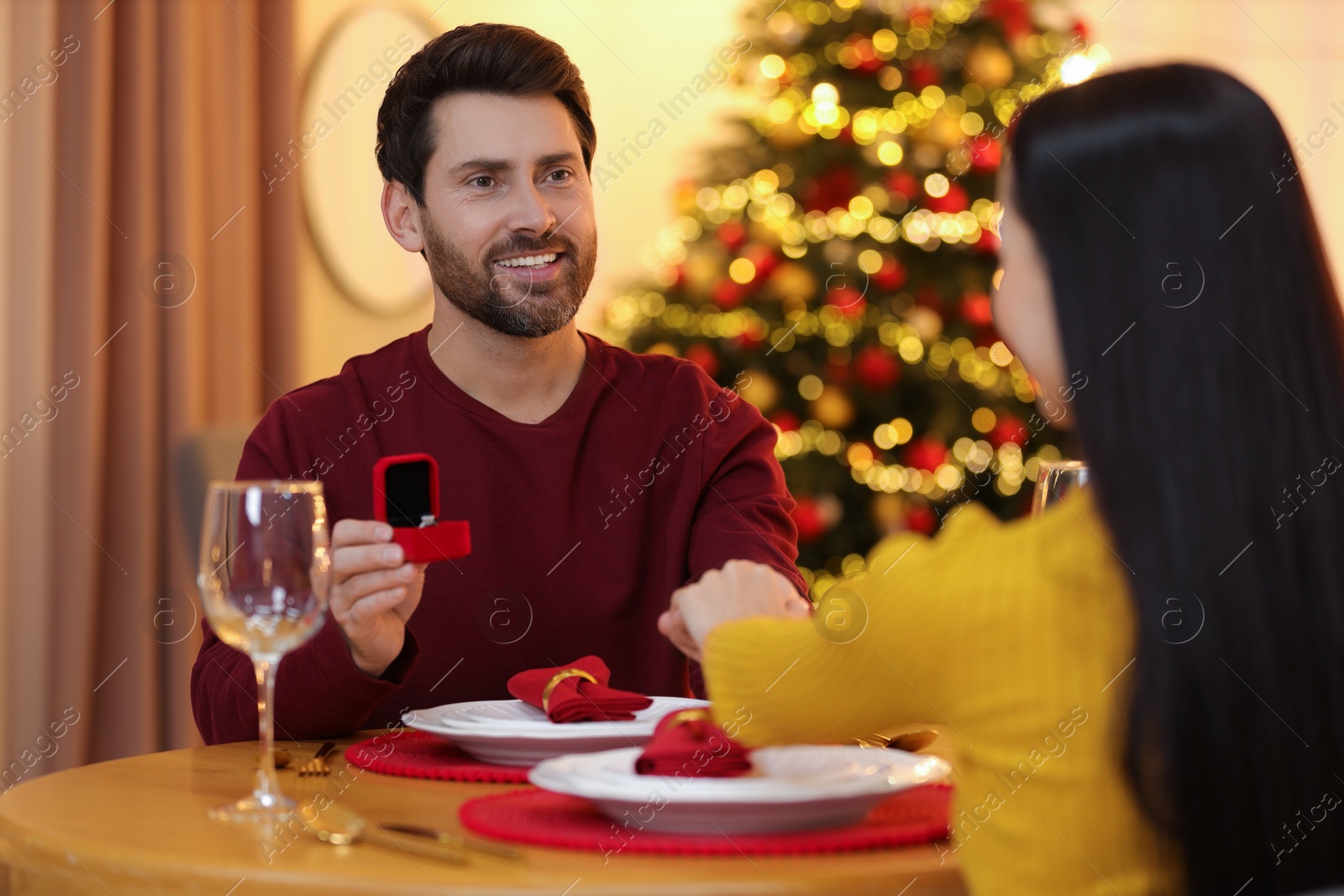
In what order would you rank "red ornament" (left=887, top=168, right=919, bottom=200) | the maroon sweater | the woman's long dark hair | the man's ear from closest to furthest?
the woman's long dark hair
the maroon sweater
the man's ear
"red ornament" (left=887, top=168, right=919, bottom=200)

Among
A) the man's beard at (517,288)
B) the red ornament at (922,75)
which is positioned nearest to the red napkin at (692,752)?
the man's beard at (517,288)

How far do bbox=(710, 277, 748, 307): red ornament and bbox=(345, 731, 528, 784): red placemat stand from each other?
8.29ft

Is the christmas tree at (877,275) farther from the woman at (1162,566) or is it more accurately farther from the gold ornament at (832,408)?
the woman at (1162,566)

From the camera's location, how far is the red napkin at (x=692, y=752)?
991 millimetres

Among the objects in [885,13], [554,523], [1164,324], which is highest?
[885,13]

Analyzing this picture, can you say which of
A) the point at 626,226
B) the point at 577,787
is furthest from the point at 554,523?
the point at 626,226

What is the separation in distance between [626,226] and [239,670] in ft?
11.8

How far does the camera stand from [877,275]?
12.1 ft

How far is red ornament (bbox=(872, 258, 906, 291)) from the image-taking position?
367cm

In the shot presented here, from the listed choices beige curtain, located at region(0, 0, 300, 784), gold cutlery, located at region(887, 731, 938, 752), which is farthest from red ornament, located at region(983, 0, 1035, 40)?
gold cutlery, located at region(887, 731, 938, 752)

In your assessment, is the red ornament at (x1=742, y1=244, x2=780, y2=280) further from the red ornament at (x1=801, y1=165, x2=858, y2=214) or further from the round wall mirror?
the round wall mirror

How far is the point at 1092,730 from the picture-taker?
2.65ft

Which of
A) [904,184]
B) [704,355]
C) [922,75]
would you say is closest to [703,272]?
[704,355]

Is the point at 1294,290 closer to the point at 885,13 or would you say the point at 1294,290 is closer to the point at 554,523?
the point at 554,523
